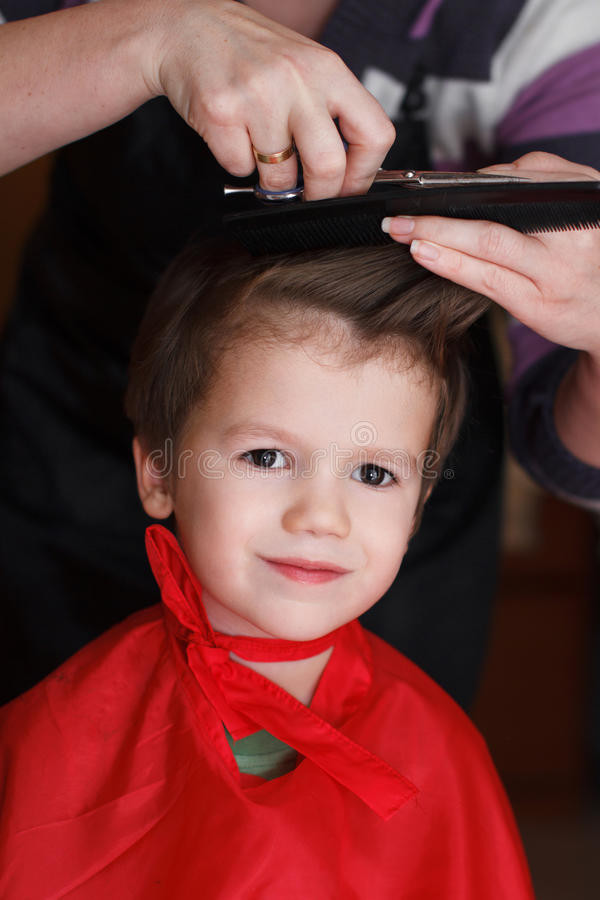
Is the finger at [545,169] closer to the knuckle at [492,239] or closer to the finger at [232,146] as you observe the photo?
the knuckle at [492,239]

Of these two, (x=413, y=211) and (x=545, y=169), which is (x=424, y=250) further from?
(x=545, y=169)

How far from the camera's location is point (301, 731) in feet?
2.98

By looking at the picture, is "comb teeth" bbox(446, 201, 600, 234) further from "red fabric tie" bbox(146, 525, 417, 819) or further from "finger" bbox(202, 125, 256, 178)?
"red fabric tie" bbox(146, 525, 417, 819)

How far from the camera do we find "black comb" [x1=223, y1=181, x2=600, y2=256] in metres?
0.74

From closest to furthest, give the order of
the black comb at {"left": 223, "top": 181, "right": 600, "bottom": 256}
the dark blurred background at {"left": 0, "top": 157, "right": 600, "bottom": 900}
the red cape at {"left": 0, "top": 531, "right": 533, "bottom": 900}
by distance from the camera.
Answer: the black comb at {"left": 223, "top": 181, "right": 600, "bottom": 256}, the red cape at {"left": 0, "top": 531, "right": 533, "bottom": 900}, the dark blurred background at {"left": 0, "top": 157, "right": 600, "bottom": 900}

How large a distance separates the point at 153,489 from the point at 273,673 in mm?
233

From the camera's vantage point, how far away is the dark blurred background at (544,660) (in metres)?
2.29

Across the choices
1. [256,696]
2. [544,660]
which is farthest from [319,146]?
[544,660]

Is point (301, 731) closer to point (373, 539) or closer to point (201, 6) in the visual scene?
point (373, 539)

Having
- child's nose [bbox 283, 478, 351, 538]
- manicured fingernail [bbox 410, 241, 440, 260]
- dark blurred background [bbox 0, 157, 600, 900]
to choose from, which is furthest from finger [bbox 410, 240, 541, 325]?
dark blurred background [bbox 0, 157, 600, 900]

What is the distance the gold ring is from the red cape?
0.38 metres

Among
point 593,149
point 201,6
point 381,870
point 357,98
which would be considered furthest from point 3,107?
point 381,870

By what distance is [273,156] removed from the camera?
801mm

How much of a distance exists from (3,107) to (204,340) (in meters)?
0.28
